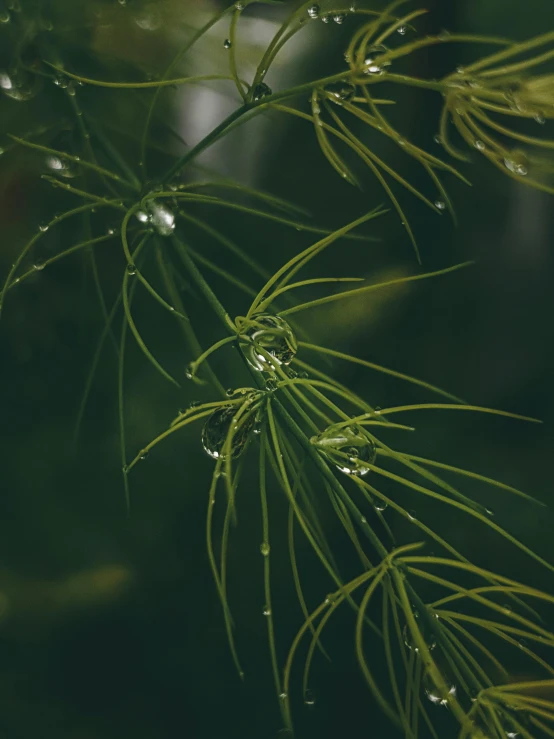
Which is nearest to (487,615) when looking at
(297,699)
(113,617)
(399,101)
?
(297,699)

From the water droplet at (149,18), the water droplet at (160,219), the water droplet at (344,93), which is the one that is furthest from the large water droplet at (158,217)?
the water droplet at (149,18)

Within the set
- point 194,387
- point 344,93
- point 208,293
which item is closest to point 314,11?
point 344,93

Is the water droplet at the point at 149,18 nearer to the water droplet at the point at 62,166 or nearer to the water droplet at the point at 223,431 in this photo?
the water droplet at the point at 62,166

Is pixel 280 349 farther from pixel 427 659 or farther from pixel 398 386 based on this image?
pixel 398 386

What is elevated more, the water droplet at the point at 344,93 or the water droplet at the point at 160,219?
the water droplet at the point at 160,219

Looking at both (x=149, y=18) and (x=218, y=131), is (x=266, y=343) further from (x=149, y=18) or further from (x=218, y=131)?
(x=149, y=18)
